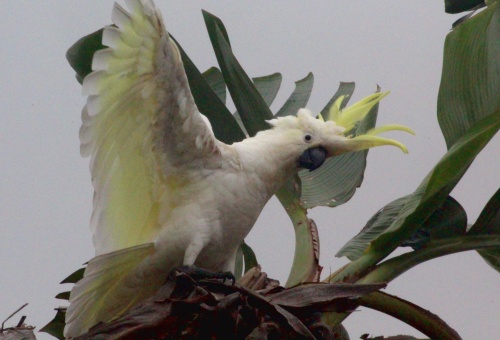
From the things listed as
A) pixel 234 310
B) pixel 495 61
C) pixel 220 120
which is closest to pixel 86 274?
pixel 234 310

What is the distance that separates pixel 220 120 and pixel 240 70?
0.44 feet

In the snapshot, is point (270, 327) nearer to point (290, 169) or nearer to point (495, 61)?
point (290, 169)

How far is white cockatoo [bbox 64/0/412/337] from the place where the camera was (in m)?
1.19

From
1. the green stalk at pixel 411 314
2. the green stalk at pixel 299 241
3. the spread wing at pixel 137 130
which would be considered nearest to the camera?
the spread wing at pixel 137 130

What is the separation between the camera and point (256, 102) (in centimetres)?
168

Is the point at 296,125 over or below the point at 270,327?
over

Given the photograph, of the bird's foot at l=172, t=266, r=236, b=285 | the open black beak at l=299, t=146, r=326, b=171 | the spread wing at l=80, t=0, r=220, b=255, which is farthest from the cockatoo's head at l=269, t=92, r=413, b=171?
the bird's foot at l=172, t=266, r=236, b=285

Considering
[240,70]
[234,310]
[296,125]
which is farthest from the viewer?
[240,70]

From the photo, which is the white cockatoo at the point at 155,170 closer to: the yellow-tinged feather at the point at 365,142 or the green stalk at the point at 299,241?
the yellow-tinged feather at the point at 365,142

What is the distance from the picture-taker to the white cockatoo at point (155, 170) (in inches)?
46.9

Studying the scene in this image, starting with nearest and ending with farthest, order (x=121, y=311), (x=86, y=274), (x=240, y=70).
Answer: (x=86, y=274) → (x=121, y=311) → (x=240, y=70)

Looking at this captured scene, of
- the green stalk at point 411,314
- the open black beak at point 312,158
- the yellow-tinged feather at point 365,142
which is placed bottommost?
the green stalk at point 411,314

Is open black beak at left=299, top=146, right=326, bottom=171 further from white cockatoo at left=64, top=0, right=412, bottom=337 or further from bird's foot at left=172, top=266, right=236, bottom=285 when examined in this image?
bird's foot at left=172, top=266, right=236, bottom=285

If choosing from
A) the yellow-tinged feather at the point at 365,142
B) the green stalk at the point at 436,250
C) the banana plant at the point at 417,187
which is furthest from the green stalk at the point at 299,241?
the yellow-tinged feather at the point at 365,142
